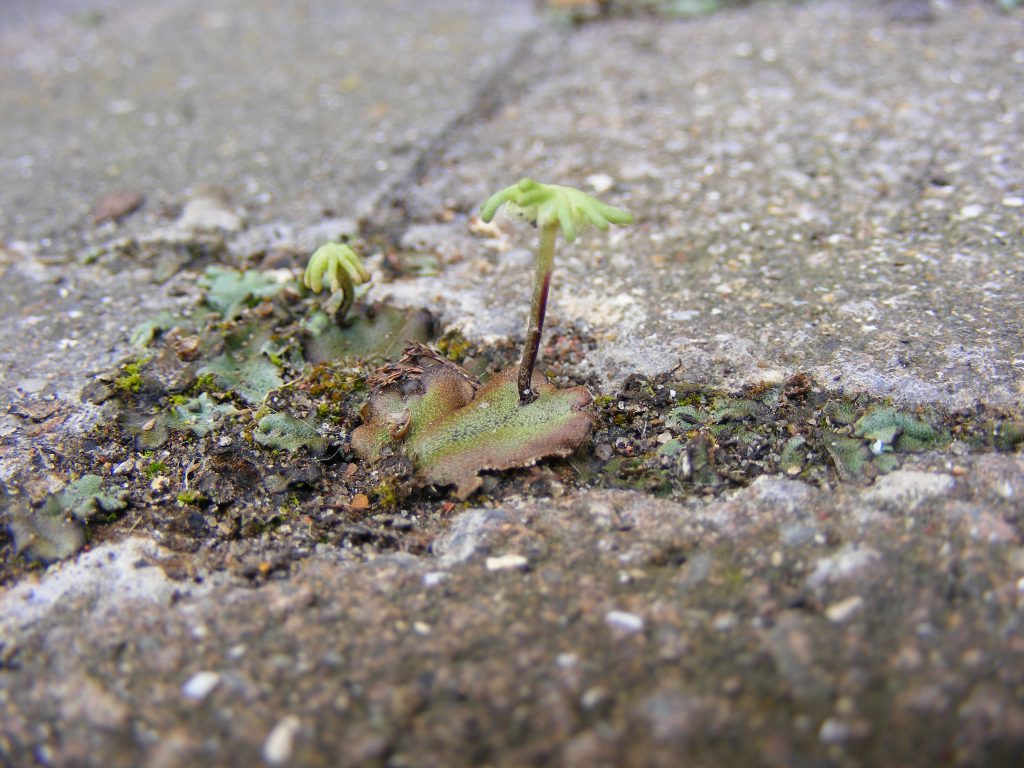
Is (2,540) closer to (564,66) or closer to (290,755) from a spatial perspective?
(290,755)

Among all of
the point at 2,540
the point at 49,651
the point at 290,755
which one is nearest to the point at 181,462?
the point at 2,540

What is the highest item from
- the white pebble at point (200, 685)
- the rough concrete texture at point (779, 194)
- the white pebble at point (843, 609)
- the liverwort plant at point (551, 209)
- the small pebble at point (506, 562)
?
the liverwort plant at point (551, 209)

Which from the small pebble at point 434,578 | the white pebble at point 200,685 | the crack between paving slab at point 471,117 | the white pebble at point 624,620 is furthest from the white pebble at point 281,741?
the crack between paving slab at point 471,117

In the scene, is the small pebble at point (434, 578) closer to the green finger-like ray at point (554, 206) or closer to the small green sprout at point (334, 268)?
the green finger-like ray at point (554, 206)

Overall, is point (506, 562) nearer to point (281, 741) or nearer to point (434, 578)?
point (434, 578)

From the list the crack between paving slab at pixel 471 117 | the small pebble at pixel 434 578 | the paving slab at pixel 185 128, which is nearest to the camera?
the small pebble at pixel 434 578

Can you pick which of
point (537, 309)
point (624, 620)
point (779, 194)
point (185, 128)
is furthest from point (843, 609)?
point (185, 128)

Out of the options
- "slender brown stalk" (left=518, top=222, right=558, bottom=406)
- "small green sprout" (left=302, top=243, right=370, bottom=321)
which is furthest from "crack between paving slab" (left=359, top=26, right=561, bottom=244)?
"slender brown stalk" (left=518, top=222, right=558, bottom=406)

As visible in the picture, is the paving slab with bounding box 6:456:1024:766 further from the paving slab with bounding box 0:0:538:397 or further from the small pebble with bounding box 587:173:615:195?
the small pebble with bounding box 587:173:615:195
